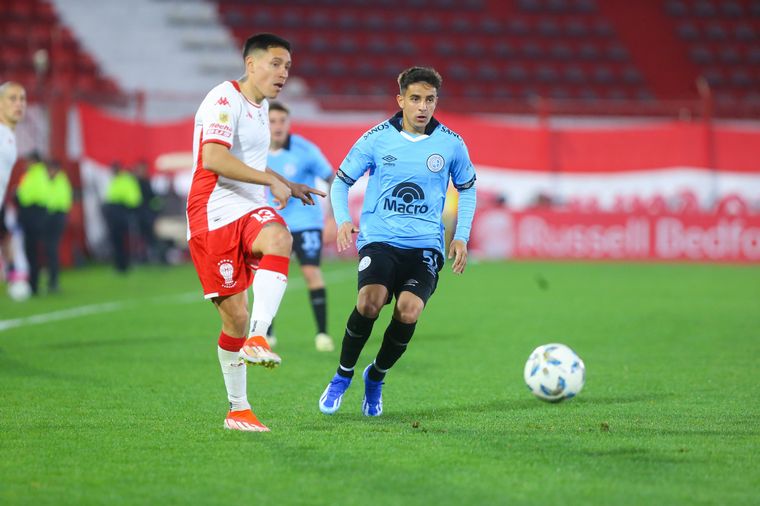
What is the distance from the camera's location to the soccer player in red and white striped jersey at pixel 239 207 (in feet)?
19.5

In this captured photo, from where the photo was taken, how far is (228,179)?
20.3 feet

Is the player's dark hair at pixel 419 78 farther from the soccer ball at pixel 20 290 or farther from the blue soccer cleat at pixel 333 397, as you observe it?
the soccer ball at pixel 20 290

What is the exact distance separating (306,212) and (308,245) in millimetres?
319

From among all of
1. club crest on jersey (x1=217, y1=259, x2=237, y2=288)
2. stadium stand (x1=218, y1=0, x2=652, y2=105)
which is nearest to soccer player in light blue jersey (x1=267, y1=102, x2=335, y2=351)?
club crest on jersey (x1=217, y1=259, x2=237, y2=288)

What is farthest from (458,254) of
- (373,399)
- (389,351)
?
(373,399)

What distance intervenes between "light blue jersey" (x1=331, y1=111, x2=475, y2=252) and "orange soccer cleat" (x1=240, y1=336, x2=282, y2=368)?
1.49 m

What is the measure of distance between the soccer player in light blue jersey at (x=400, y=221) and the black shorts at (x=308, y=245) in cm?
360

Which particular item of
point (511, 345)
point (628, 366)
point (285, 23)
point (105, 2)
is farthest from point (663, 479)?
point (105, 2)

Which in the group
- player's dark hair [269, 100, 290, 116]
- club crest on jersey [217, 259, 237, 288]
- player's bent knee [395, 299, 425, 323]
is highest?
player's dark hair [269, 100, 290, 116]

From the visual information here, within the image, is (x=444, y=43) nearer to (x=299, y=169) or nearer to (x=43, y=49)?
(x=43, y=49)

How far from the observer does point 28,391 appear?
7.82 metres

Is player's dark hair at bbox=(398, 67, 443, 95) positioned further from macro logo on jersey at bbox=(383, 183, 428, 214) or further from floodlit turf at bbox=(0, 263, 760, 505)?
floodlit turf at bbox=(0, 263, 760, 505)

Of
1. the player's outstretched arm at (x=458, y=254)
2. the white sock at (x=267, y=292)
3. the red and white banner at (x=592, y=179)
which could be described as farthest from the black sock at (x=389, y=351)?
the red and white banner at (x=592, y=179)

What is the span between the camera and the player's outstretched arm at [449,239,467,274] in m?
6.66
